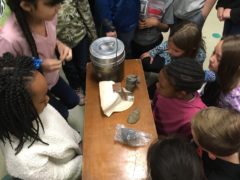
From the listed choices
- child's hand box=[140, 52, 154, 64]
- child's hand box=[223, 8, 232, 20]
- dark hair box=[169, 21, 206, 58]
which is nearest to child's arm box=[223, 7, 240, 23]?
child's hand box=[223, 8, 232, 20]

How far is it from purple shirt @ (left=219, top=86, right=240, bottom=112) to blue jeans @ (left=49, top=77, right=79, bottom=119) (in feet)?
2.78

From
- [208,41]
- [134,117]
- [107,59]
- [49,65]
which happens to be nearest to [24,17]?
[49,65]

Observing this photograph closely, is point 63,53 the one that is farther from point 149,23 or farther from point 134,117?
point 149,23

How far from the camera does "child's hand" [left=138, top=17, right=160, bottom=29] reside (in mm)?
1721

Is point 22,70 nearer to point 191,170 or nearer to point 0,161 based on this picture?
point 191,170

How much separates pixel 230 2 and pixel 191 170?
47.6 inches

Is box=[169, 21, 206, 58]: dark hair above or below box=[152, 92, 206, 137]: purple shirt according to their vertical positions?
above

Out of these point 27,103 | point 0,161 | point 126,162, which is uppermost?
point 27,103

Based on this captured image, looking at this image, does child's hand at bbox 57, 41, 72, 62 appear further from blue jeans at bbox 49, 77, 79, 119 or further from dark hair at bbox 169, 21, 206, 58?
dark hair at bbox 169, 21, 206, 58

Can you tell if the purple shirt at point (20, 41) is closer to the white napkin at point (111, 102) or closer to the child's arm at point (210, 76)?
the white napkin at point (111, 102)

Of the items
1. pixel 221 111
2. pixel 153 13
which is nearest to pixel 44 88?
pixel 221 111

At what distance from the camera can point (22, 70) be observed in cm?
85

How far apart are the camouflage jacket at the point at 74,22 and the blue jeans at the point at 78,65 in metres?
0.07

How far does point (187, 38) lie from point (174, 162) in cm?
83
